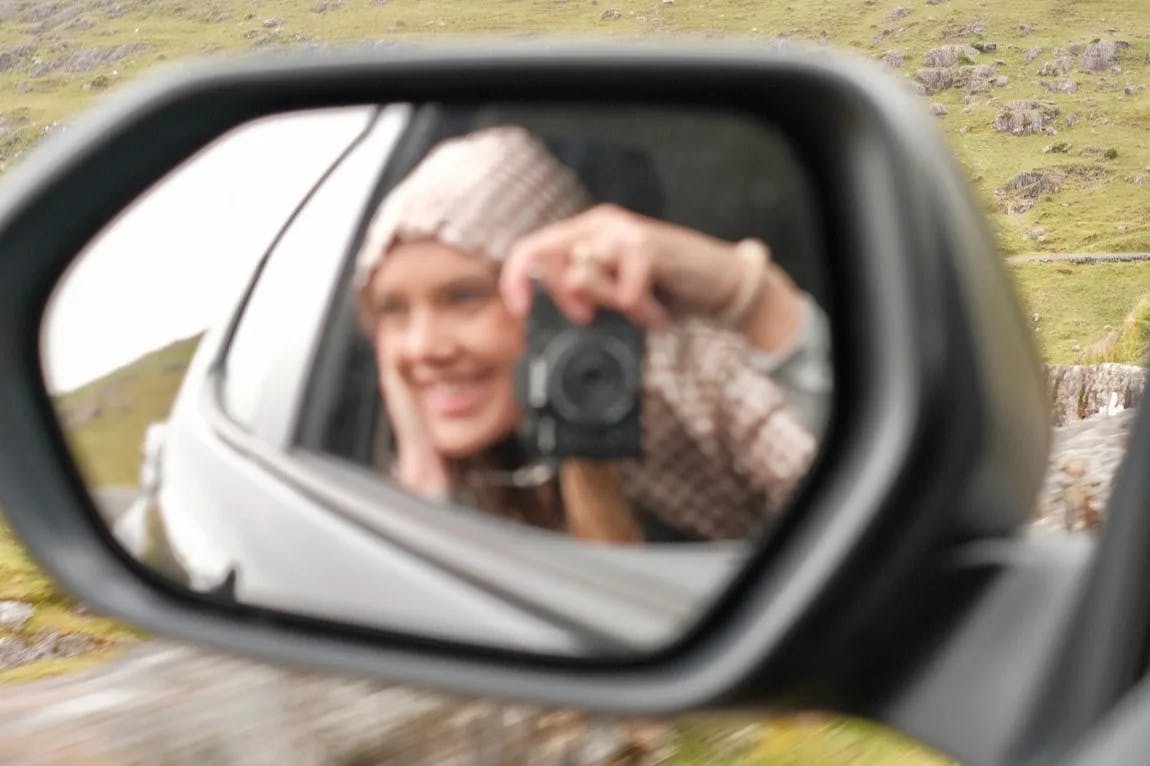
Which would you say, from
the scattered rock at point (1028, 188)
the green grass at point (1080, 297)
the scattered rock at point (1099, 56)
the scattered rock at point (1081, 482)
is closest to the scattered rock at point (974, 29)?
the scattered rock at point (1099, 56)

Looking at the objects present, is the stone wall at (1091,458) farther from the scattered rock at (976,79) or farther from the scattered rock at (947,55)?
the scattered rock at (947,55)

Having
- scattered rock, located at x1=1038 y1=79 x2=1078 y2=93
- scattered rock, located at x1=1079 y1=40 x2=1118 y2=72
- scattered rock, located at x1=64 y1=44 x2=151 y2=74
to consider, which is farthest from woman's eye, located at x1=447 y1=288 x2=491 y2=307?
scattered rock, located at x1=64 y1=44 x2=151 y2=74

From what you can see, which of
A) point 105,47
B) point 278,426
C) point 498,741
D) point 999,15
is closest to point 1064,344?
point 498,741

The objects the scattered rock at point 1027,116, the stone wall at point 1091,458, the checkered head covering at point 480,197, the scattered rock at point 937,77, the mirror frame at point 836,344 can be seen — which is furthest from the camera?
the scattered rock at point 937,77

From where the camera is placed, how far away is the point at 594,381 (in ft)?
3.38

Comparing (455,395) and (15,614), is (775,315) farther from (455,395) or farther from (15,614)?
(15,614)

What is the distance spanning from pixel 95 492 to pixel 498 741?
168cm

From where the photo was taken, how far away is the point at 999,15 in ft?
186

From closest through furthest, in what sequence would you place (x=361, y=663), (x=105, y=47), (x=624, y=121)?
(x=624, y=121), (x=361, y=663), (x=105, y=47)

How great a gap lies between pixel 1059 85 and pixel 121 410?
5096cm

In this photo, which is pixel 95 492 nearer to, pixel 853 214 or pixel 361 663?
pixel 361 663

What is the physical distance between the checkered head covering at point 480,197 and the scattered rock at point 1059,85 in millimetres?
49397

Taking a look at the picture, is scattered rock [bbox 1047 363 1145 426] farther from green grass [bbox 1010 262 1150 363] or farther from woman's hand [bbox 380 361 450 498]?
green grass [bbox 1010 262 1150 363]

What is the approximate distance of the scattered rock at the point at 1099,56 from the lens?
45.0 metres
